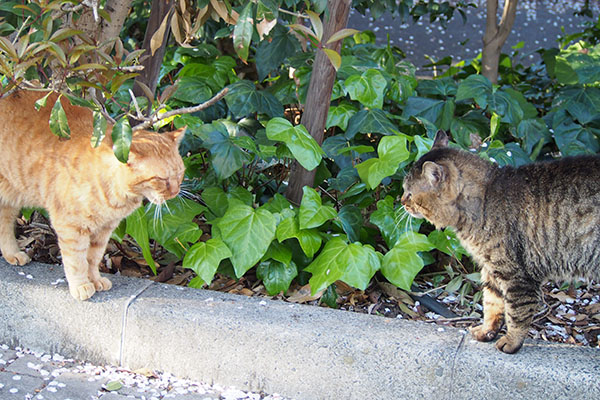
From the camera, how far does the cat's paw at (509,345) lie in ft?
8.16

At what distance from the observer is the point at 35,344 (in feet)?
9.32

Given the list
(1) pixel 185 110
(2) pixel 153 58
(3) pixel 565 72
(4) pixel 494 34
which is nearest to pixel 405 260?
(1) pixel 185 110

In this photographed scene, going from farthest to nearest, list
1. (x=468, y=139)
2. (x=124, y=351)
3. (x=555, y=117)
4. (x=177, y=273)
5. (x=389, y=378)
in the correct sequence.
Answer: (x=555, y=117)
(x=468, y=139)
(x=177, y=273)
(x=124, y=351)
(x=389, y=378)

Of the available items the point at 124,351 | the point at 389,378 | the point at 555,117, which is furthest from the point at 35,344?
the point at 555,117

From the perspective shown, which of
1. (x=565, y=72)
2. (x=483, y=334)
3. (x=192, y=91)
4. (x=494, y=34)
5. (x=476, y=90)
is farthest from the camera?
(x=494, y=34)

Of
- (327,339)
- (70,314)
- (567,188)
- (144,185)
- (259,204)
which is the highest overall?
(567,188)

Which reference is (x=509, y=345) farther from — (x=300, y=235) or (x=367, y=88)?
(x=367, y=88)

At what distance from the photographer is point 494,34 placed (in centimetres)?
434

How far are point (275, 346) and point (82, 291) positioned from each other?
2.79 feet

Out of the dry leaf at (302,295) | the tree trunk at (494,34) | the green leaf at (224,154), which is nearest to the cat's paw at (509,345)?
the dry leaf at (302,295)

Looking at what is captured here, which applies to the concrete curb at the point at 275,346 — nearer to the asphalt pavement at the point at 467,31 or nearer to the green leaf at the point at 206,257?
the green leaf at the point at 206,257

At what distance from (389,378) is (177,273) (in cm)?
130

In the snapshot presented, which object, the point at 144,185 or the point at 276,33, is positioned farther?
the point at 276,33

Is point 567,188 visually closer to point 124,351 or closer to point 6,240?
point 124,351
